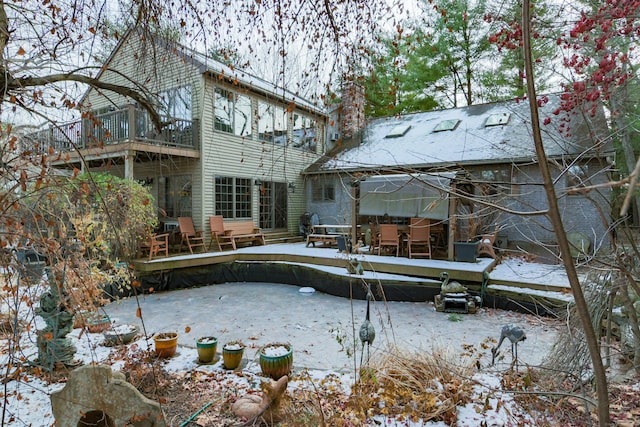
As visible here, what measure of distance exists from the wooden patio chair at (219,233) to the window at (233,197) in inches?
19.2

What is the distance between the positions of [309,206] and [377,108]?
6.13 m

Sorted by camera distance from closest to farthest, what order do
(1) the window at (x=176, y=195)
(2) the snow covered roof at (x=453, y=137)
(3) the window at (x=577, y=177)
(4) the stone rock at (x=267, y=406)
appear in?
(3) the window at (x=577, y=177) → (4) the stone rock at (x=267, y=406) → (2) the snow covered roof at (x=453, y=137) → (1) the window at (x=176, y=195)

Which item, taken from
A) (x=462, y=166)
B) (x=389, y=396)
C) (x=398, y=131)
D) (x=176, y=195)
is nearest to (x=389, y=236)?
(x=462, y=166)

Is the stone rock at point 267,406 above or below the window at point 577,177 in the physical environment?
below

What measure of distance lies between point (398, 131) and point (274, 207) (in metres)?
5.16

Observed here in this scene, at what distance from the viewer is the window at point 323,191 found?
13.4 m

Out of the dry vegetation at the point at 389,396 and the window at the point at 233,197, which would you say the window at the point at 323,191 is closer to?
the window at the point at 233,197

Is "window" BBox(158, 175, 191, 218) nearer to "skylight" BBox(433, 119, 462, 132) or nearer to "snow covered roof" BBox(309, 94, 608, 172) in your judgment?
"snow covered roof" BBox(309, 94, 608, 172)

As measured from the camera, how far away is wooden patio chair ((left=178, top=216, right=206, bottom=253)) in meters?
9.79

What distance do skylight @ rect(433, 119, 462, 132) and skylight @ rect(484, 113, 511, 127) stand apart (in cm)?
96

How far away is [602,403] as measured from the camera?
111 centimetres

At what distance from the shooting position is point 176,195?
1100 centimetres

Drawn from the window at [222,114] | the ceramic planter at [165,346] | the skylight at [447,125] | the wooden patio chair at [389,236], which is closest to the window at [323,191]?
the window at [222,114]

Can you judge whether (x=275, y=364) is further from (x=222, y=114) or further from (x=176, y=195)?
Answer: (x=222, y=114)
